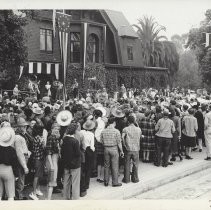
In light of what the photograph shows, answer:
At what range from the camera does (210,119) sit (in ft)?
43.8

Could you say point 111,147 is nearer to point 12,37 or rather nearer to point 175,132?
point 175,132

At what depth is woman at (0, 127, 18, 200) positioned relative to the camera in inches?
310

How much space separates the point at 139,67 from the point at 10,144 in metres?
28.1

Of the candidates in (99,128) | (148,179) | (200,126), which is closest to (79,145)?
(99,128)

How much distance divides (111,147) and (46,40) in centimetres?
1877

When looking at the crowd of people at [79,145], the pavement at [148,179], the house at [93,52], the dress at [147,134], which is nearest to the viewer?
the crowd of people at [79,145]

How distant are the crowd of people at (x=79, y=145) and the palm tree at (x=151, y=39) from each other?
2651cm

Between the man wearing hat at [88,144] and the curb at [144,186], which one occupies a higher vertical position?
the man wearing hat at [88,144]

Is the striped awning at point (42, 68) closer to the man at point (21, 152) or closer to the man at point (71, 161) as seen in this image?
the man at point (21, 152)

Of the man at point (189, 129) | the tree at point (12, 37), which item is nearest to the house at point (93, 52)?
the tree at point (12, 37)

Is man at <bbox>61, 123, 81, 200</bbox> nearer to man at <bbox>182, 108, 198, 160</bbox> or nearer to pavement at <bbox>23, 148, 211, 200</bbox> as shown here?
pavement at <bbox>23, 148, 211, 200</bbox>

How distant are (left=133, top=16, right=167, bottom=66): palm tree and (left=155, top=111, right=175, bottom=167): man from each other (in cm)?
2757

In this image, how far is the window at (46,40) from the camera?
27.4 meters

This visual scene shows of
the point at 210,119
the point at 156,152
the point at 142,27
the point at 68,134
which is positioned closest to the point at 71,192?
the point at 68,134
